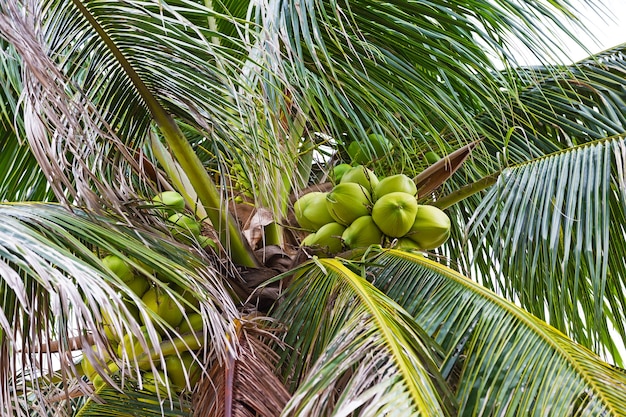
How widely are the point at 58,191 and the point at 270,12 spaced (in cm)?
65

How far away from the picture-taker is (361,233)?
210 cm

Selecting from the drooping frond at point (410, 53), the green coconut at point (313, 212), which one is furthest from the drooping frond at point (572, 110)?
the green coconut at point (313, 212)

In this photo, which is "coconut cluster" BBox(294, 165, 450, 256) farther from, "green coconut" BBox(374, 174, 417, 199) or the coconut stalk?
the coconut stalk

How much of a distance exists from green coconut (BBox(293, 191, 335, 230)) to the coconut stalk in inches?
10.3

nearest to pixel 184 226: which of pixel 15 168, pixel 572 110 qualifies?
pixel 15 168

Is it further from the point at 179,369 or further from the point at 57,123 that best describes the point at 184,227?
the point at 57,123

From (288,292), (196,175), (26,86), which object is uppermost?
(26,86)

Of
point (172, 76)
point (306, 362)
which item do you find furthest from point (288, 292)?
point (172, 76)

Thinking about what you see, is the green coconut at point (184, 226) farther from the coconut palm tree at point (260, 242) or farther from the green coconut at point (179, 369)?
the green coconut at point (179, 369)

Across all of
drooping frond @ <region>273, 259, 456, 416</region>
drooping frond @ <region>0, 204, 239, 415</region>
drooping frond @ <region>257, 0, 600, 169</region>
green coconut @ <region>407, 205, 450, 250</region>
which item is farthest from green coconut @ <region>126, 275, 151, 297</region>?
green coconut @ <region>407, 205, 450, 250</region>

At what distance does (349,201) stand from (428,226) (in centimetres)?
23

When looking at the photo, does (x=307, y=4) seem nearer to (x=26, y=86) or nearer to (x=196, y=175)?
(x=196, y=175)

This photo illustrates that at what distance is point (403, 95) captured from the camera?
2.12m

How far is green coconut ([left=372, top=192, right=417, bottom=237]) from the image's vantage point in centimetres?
202
